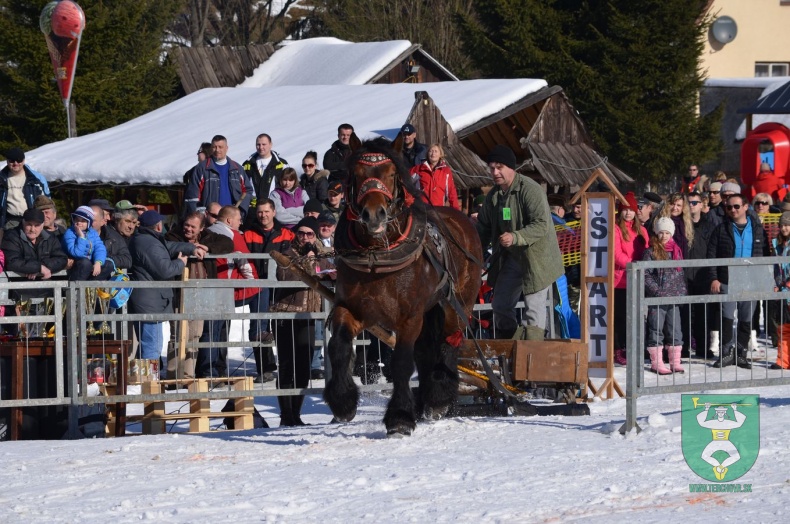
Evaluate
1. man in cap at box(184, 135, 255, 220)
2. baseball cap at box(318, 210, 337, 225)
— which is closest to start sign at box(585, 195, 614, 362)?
baseball cap at box(318, 210, 337, 225)

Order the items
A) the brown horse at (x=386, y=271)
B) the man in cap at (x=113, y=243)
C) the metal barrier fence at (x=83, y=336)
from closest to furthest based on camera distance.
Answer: the brown horse at (x=386, y=271) → the metal barrier fence at (x=83, y=336) → the man in cap at (x=113, y=243)

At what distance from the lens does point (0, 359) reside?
9.80m

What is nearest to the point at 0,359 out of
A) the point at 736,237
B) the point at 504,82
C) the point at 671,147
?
the point at 736,237

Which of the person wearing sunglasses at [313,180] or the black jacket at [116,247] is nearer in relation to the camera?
the black jacket at [116,247]

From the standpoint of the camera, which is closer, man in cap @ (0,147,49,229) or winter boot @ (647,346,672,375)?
winter boot @ (647,346,672,375)

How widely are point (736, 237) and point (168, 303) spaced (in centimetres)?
596

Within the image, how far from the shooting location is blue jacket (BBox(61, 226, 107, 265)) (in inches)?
472

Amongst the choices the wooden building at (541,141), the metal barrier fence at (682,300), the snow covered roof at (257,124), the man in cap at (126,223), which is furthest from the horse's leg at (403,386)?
the wooden building at (541,141)

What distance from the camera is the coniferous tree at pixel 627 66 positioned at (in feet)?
110

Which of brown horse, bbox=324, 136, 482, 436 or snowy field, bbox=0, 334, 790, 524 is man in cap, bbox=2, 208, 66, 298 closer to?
snowy field, bbox=0, 334, 790, 524

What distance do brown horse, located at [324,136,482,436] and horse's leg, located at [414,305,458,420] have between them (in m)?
0.17

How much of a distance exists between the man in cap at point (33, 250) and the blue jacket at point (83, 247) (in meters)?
0.07

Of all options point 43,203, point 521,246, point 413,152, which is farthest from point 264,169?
point 521,246

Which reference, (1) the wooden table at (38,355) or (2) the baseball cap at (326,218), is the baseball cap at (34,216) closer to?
(1) the wooden table at (38,355)
